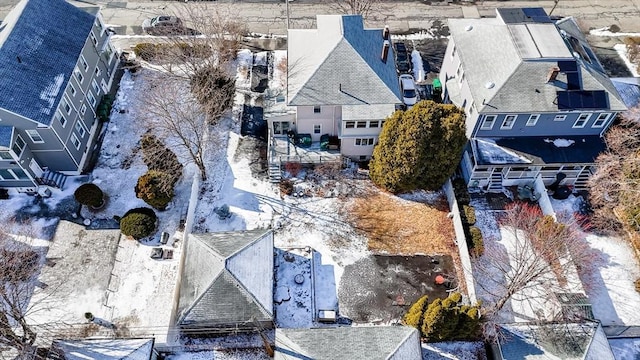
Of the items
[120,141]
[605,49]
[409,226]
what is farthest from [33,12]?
[605,49]

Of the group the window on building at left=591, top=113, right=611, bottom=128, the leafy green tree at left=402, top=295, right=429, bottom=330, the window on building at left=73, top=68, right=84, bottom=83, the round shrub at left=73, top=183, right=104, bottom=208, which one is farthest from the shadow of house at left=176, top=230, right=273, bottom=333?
the window on building at left=591, top=113, right=611, bottom=128

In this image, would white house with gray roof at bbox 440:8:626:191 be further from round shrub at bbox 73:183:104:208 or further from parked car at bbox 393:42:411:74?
round shrub at bbox 73:183:104:208

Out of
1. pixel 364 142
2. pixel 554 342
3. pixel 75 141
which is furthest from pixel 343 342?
pixel 75 141

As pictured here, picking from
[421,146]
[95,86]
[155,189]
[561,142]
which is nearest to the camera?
[421,146]

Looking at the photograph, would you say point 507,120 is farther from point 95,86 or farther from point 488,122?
point 95,86

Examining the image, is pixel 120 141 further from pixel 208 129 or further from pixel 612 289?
pixel 612 289

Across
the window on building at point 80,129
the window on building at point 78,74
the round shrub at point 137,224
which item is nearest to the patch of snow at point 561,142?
the round shrub at point 137,224
